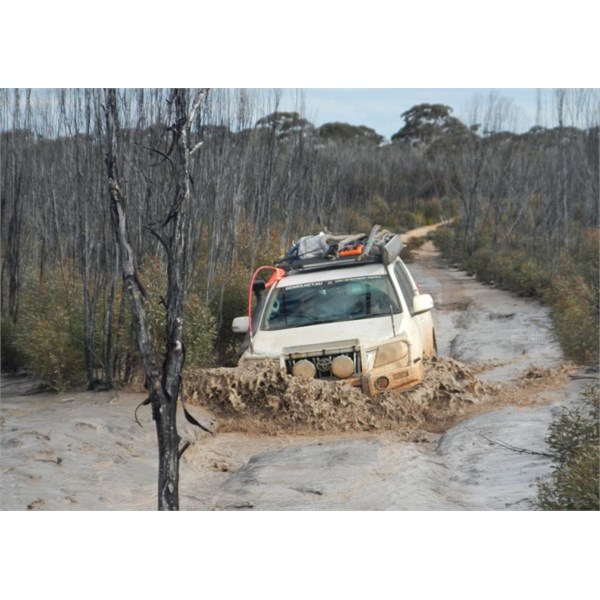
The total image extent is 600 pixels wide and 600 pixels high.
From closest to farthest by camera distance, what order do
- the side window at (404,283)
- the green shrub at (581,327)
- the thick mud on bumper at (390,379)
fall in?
the thick mud on bumper at (390,379) → the side window at (404,283) → the green shrub at (581,327)

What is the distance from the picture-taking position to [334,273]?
834cm

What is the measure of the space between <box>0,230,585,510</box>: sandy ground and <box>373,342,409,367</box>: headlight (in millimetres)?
554

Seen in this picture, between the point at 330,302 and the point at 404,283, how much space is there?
94cm

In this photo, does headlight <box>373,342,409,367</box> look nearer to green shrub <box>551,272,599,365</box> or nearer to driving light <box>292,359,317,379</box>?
driving light <box>292,359,317,379</box>

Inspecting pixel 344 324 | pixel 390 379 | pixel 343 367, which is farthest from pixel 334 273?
pixel 390 379

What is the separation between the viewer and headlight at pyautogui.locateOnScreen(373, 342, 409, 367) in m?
7.74

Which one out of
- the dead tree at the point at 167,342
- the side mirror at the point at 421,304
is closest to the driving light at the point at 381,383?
the side mirror at the point at 421,304

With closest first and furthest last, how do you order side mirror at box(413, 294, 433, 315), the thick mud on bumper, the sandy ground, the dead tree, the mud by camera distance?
the dead tree < the sandy ground < the mud < the thick mud on bumper < side mirror at box(413, 294, 433, 315)

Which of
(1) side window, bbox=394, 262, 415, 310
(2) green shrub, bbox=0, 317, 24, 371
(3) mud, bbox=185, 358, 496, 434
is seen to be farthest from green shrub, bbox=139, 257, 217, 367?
(1) side window, bbox=394, 262, 415, 310

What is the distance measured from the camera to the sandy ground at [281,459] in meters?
5.27

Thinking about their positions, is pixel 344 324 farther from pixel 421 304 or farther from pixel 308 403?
pixel 308 403

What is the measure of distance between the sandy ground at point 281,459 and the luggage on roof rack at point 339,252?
1.42 meters

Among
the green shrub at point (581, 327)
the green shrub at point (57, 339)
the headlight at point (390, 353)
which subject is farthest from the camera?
the green shrub at point (581, 327)

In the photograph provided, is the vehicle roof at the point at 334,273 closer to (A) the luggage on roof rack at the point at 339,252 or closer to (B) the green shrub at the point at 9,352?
(A) the luggage on roof rack at the point at 339,252
